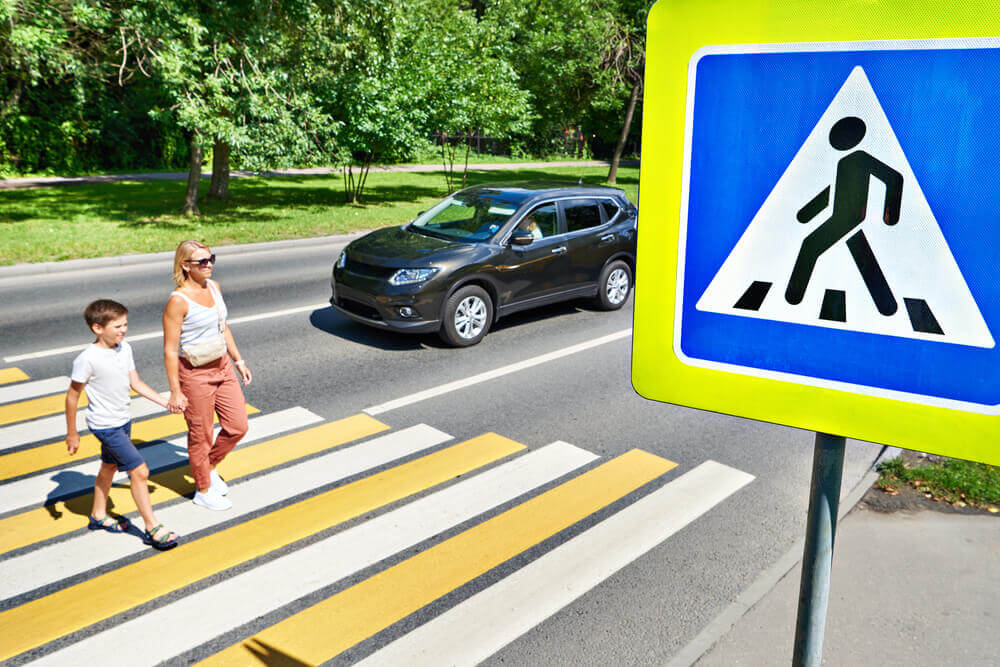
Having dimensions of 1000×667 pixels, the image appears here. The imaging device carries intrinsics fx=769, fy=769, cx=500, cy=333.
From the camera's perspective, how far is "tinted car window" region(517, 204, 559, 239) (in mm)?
10500

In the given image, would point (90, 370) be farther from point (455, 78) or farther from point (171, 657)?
point (455, 78)

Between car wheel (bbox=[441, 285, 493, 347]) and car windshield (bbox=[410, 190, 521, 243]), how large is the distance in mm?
824

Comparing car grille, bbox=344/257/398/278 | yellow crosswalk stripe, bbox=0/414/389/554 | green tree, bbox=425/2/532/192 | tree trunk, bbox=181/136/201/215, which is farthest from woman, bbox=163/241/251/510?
green tree, bbox=425/2/532/192

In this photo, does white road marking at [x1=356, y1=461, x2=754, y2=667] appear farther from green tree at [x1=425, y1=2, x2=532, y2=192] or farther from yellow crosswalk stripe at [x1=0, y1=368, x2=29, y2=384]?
green tree at [x1=425, y1=2, x2=532, y2=192]

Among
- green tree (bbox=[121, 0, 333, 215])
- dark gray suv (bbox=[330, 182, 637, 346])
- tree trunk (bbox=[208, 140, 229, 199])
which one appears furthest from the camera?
tree trunk (bbox=[208, 140, 229, 199])

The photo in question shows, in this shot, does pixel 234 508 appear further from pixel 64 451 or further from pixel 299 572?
pixel 64 451

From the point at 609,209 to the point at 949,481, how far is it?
22.5 ft

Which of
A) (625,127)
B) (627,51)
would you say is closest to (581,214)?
(627,51)

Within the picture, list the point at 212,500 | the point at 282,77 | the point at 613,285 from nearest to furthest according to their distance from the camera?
the point at 212,500, the point at 613,285, the point at 282,77

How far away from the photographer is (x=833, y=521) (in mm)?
1558

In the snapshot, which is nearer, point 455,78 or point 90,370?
point 90,370

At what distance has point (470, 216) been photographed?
10.7 m

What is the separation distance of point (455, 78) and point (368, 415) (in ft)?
54.5

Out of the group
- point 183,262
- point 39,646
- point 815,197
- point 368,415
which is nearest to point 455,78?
point 368,415
